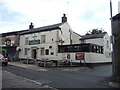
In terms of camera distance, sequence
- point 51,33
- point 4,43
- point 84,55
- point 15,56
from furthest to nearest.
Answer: point 4,43 → point 15,56 → point 51,33 → point 84,55

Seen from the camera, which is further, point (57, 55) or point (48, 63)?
point (57, 55)

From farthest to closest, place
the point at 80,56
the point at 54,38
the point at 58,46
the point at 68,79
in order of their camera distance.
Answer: the point at 54,38
the point at 58,46
the point at 80,56
the point at 68,79

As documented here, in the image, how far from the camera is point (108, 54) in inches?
1277

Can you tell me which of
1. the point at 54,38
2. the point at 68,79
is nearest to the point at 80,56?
the point at 54,38

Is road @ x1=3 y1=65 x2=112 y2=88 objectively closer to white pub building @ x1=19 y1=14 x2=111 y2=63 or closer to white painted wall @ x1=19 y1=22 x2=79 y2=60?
white pub building @ x1=19 y1=14 x2=111 y2=63

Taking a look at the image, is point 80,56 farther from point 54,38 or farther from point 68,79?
point 68,79

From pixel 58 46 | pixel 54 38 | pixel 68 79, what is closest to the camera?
pixel 68 79

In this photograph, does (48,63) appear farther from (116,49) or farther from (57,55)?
(116,49)

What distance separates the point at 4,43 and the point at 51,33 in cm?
1584

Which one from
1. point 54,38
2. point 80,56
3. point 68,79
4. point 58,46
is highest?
point 54,38

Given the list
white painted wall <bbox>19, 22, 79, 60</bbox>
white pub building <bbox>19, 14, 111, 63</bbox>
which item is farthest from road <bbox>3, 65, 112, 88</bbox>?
white painted wall <bbox>19, 22, 79, 60</bbox>

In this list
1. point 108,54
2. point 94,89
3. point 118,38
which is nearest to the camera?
point 94,89

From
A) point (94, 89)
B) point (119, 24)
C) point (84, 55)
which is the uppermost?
point (119, 24)

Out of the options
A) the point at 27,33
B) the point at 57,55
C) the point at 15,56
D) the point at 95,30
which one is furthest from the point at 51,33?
the point at 95,30
